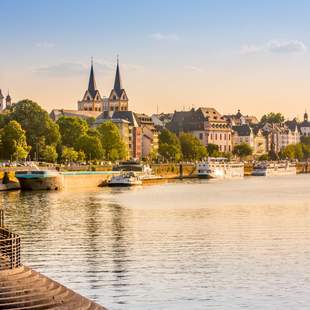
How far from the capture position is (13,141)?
4628 inches

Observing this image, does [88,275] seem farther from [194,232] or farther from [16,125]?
[16,125]

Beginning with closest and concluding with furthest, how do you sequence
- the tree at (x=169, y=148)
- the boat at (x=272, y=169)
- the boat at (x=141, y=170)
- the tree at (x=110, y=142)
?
1. the boat at (x=141, y=170)
2. the tree at (x=110, y=142)
3. the boat at (x=272, y=169)
4. the tree at (x=169, y=148)

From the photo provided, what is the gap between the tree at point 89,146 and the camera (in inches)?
5300

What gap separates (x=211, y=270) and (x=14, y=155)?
85.5 meters

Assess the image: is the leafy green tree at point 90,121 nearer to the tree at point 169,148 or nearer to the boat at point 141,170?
the tree at point 169,148

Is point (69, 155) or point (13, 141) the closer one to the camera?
point (13, 141)

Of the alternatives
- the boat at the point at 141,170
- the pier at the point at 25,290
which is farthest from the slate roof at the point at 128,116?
the pier at the point at 25,290

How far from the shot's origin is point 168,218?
197ft

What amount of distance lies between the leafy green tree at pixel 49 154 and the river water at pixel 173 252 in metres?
51.1

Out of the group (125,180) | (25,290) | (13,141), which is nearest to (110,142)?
(13,141)

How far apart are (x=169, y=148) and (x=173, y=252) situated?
441 feet

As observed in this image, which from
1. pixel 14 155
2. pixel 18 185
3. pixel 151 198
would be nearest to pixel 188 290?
pixel 151 198

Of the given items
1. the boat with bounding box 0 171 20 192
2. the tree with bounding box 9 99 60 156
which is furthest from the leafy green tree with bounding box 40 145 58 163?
the boat with bounding box 0 171 20 192

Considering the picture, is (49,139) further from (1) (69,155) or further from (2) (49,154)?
(2) (49,154)
